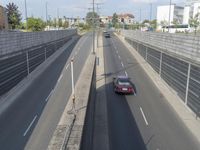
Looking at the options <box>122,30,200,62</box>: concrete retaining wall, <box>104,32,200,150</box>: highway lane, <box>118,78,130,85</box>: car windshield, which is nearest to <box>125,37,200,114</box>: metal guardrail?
<box>122,30,200,62</box>: concrete retaining wall

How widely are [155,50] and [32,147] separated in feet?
84.7

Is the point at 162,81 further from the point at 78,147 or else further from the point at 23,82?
the point at 78,147

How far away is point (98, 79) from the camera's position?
103 ft

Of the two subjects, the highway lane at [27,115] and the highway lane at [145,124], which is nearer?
the highway lane at [27,115]

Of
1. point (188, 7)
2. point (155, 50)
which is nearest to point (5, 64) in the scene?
point (155, 50)

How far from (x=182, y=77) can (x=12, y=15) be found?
341 feet

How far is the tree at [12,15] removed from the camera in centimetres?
10494

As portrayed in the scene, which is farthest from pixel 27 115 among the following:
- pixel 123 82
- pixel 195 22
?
pixel 195 22

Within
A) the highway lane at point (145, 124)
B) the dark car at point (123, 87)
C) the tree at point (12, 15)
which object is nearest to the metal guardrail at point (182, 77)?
the highway lane at point (145, 124)

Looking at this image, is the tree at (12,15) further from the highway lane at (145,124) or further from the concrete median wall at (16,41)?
the highway lane at (145,124)

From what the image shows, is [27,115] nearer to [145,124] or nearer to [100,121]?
[100,121]

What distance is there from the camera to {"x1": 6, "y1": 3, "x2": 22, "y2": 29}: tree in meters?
105

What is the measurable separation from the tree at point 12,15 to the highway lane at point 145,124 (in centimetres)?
8923

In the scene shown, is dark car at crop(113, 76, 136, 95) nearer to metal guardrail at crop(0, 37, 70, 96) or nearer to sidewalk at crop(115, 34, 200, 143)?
sidewalk at crop(115, 34, 200, 143)
